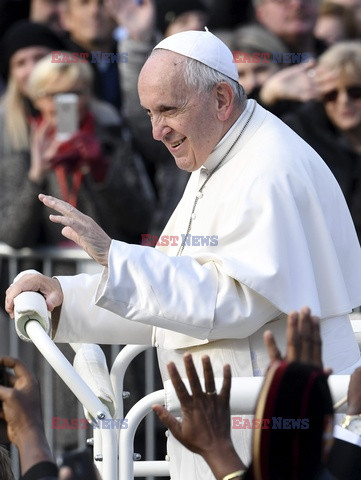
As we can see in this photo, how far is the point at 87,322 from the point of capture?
4457mm

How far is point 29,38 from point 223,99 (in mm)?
3064

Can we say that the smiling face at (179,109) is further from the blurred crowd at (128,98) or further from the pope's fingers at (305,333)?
the blurred crowd at (128,98)

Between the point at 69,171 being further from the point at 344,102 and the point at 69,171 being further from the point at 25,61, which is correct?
the point at 344,102

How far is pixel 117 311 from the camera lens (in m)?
3.95

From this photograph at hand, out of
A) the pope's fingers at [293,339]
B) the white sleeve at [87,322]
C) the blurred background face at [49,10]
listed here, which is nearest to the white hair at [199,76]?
the white sleeve at [87,322]

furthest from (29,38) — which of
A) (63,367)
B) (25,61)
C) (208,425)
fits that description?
(208,425)

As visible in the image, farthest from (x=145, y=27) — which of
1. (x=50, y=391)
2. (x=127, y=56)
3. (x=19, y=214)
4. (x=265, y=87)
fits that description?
(x=50, y=391)

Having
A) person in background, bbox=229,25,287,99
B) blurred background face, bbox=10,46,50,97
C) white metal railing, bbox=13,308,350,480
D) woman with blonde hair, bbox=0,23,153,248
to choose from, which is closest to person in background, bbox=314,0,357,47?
person in background, bbox=229,25,287,99

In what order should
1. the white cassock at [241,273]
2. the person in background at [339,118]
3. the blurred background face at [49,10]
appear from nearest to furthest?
the white cassock at [241,273]
the person in background at [339,118]
the blurred background face at [49,10]

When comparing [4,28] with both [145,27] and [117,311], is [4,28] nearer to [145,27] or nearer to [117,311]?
[145,27]

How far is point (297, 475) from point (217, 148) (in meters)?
2.14

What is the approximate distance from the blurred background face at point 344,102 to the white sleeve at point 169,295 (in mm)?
2834

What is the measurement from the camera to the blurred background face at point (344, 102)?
6539 mm

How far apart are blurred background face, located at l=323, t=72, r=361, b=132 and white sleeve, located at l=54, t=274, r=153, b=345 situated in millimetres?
2573
